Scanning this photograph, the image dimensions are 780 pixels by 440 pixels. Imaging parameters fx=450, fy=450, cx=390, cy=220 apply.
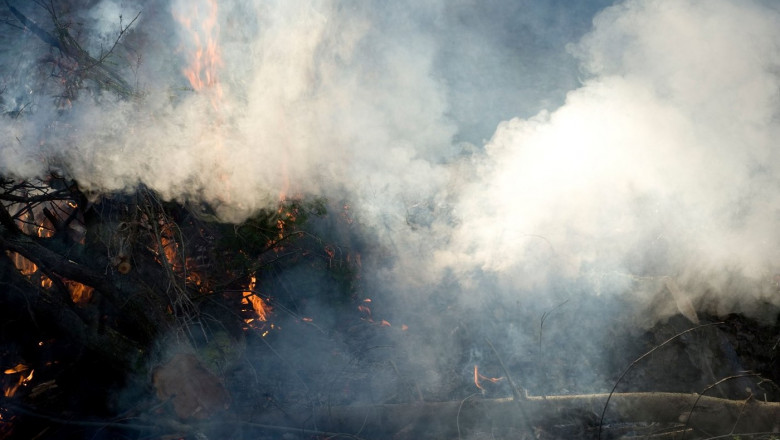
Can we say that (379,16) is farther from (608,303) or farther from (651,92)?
(608,303)

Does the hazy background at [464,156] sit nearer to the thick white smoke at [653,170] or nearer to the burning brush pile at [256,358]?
the thick white smoke at [653,170]

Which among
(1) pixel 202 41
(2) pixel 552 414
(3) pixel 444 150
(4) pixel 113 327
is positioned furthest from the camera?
(3) pixel 444 150

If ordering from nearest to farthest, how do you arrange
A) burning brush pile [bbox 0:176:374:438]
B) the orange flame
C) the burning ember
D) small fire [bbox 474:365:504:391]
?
burning brush pile [bbox 0:176:374:438]
the orange flame
small fire [bbox 474:365:504:391]
the burning ember

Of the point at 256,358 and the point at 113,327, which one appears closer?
the point at 113,327

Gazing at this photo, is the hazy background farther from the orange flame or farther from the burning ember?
the burning ember

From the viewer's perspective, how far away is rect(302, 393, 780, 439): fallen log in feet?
11.4

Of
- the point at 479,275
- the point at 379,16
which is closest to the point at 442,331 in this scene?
the point at 479,275

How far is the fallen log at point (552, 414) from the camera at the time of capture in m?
3.49

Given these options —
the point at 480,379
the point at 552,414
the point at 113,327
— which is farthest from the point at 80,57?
the point at 552,414

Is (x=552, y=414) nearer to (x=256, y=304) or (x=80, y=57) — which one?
(x=256, y=304)

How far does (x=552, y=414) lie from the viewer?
3615mm

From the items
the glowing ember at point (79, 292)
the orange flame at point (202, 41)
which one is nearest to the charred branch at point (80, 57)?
the orange flame at point (202, 41)

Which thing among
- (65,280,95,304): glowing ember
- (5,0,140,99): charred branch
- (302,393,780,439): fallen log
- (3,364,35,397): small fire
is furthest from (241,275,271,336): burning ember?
(5,0,140,99): charred branch

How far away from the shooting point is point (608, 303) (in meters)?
4.85
